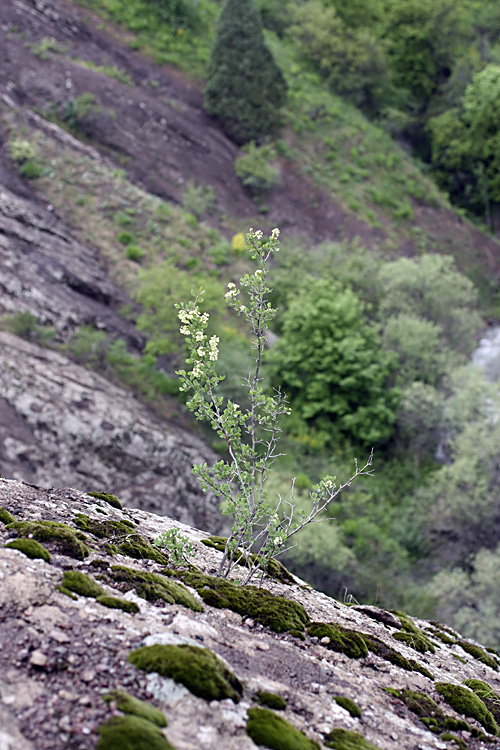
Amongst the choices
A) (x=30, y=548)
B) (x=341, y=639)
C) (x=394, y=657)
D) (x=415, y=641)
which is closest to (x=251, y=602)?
(x=341, y=639)

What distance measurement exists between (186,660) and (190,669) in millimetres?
67

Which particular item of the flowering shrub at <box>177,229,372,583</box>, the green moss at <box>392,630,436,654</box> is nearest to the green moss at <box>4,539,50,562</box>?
the flowering shrub at <box>177,229,372,583</box>

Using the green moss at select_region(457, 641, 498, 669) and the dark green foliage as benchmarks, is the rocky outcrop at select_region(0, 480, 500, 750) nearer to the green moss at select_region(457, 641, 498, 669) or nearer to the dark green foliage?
the dark green foliage

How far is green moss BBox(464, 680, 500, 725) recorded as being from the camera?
19.1ft

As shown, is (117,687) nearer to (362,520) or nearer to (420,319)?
(362,520)

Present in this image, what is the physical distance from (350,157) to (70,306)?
76.4 ft

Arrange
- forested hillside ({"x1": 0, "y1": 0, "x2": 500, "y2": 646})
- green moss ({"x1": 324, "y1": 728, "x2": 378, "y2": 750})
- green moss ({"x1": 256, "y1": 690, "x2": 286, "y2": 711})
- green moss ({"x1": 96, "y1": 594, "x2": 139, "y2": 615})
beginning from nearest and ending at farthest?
green moss ({"x1": 324, "y1": 728, "x2": 378, "y2": 750}) → green moss ({"x1": 256, "y1": 690, "x2": 286, "y2": 711}) → green moss ({"x1": 96, "y1": 594, "x2": 139, "y2": 615}) → forested hillside ({"x1": 0, "y1": 0, "x2": 500, "y2": 646})

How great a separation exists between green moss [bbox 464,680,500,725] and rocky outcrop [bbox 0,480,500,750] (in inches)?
1.3

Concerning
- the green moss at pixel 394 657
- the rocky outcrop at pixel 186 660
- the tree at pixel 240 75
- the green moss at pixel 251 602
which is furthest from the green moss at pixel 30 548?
the tree at pixel 240 75

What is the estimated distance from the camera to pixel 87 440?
16594 mm

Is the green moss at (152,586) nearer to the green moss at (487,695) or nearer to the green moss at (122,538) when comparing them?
the green moss at (122,538)

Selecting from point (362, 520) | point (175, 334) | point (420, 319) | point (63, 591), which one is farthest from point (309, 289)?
point (63, 591)

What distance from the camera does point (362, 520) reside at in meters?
20.1

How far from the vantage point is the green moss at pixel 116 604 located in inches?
179
